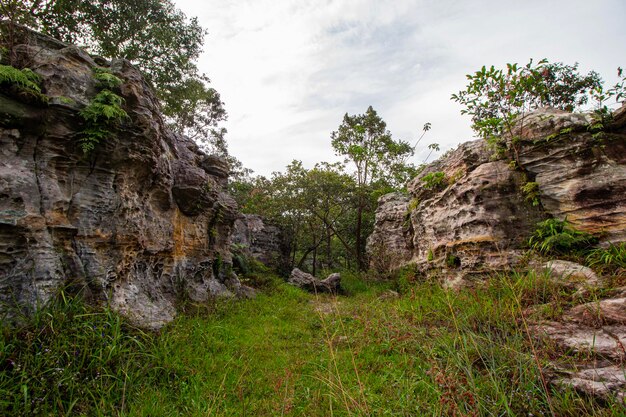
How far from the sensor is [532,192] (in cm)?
629

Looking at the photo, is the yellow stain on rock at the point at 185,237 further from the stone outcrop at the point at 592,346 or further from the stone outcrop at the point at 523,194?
the stone outcrop at the point at 592,346

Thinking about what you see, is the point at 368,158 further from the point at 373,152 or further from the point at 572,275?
the point at 572,275

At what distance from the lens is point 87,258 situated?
14.5ft

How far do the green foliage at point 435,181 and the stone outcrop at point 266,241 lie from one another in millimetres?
9757

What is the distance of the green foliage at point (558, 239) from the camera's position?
5.30 metres

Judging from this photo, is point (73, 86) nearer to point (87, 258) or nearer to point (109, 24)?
point (87, 258)

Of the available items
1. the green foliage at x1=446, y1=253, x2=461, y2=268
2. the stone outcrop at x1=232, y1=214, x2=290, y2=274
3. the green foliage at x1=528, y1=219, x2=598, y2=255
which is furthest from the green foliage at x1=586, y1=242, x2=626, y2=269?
the stone outcrop at x1=232, y1=214, x2=290, y2=274

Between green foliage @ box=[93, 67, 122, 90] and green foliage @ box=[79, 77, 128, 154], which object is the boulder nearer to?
green foliage @ box=[79, 77, 128, 154]

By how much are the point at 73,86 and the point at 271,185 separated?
12.5 meters

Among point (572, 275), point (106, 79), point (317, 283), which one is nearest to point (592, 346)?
point (572, 275)

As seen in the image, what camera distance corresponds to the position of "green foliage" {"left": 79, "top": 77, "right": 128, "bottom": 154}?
446cm

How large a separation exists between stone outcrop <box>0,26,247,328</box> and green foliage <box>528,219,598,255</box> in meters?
7.36

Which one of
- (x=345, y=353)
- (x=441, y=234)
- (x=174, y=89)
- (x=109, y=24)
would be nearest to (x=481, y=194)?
(x=441, y=234)

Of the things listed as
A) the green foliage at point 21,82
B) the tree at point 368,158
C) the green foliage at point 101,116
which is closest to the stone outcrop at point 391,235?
the tree at point 368,158
